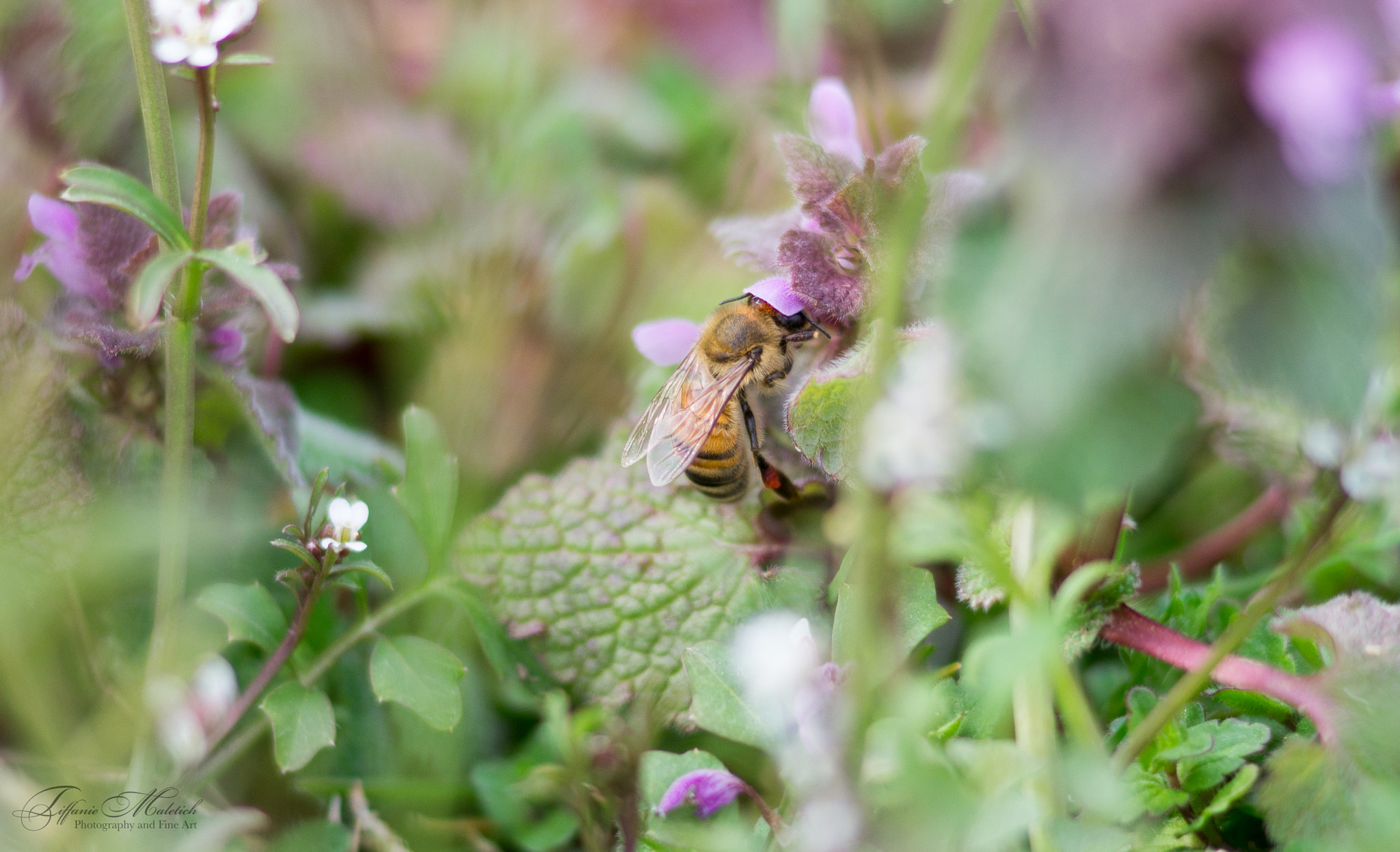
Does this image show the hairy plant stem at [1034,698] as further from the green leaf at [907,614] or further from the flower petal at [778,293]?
the flower petal at [778,293]

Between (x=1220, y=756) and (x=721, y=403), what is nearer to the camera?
(x=1220, y=756)

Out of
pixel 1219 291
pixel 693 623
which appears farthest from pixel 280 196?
pixel 1219 291

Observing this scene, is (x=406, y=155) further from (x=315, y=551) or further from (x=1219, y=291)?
(x=1219, y=291)

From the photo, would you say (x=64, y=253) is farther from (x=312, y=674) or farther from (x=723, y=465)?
(x=723, y=465)

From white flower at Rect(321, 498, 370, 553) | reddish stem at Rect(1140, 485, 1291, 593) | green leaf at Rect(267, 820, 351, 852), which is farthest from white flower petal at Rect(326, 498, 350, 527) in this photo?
reddish stem at Rect(1140, 485, 1291, 593)

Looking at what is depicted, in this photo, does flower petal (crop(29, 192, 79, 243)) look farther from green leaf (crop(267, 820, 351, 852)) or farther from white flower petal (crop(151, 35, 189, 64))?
green leaf (crop(267, 820, 351, 852))

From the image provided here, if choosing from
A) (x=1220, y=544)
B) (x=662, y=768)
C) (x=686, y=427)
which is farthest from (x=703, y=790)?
(x=1220, y=544)

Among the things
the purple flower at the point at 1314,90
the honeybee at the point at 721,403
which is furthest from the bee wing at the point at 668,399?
the purple flower at the point at 1314,90
